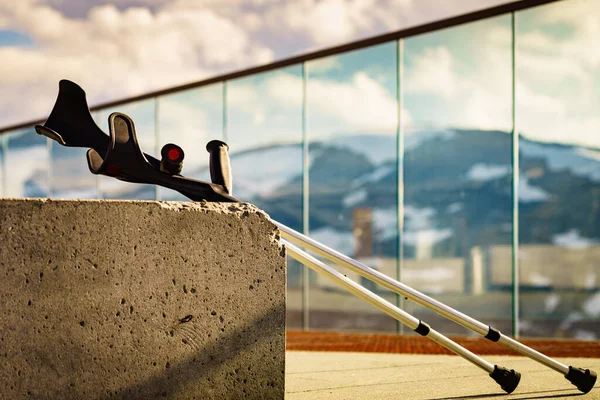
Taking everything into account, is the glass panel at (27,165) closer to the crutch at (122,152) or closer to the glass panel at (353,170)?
the glass panel at (353,170)

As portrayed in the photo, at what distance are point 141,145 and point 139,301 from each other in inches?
348

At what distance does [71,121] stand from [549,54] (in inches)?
251

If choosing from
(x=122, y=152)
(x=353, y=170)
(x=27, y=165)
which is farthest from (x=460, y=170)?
(x=27, y=165)

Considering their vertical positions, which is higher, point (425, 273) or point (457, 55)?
point (457, 55)

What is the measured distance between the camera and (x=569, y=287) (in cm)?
757

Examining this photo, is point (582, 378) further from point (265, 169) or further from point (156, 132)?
point (156, 132)

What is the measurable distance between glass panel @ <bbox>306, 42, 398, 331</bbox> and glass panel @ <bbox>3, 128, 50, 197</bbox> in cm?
596

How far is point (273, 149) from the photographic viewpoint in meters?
9.48

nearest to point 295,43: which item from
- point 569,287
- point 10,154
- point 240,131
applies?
→ point 240,131

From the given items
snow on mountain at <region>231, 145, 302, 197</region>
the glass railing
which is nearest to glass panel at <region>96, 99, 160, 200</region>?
the glass railing

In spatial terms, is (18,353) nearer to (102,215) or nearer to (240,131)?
(102,215)

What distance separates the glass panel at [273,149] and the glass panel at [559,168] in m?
2.95

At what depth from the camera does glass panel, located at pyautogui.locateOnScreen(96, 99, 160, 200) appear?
34.6 feet

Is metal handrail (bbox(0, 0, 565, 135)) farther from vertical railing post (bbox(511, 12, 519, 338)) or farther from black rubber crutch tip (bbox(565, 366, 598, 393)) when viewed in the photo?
black rubber crutch tip (bbox(565, 366, 598, 393))
